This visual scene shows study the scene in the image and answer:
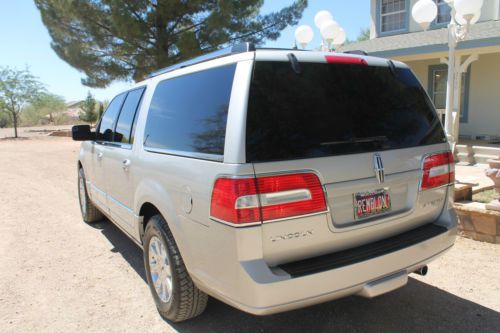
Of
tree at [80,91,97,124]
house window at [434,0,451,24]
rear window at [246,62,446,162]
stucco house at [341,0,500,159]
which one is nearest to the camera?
rear window at [246,62,446,162]

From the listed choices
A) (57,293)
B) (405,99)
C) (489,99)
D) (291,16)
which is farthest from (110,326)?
(291,16)

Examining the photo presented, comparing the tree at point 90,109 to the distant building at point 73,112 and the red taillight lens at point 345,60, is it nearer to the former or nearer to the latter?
the distant building at point 73,112

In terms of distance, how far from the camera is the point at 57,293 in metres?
3.77

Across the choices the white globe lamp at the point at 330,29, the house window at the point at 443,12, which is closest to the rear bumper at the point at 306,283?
the white globe lamp at the point at 330,29

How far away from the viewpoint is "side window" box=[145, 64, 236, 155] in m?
2.47

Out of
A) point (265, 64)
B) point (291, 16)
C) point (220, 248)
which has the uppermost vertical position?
point (291, 16)

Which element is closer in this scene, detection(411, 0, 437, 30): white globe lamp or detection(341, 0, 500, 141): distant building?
detection(411, 0, 437, 30): white globe lamp

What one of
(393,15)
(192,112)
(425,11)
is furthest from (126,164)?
(393,15)

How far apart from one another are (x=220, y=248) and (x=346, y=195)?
2.71ft

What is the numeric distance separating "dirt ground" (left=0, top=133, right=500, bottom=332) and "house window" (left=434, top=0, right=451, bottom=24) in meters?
10.4

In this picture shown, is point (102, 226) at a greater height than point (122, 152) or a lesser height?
lesser

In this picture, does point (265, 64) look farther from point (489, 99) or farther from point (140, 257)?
point (489, 99)

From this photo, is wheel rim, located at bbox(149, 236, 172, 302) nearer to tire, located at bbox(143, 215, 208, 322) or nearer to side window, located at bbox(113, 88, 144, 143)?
tire, located at bbox(143, 215, 208, 322)

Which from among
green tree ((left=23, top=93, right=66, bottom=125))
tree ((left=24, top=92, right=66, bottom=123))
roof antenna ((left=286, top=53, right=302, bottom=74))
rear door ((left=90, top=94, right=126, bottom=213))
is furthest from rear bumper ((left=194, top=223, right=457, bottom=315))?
tree ((left=24, top=92, right=66, bottom=123))
